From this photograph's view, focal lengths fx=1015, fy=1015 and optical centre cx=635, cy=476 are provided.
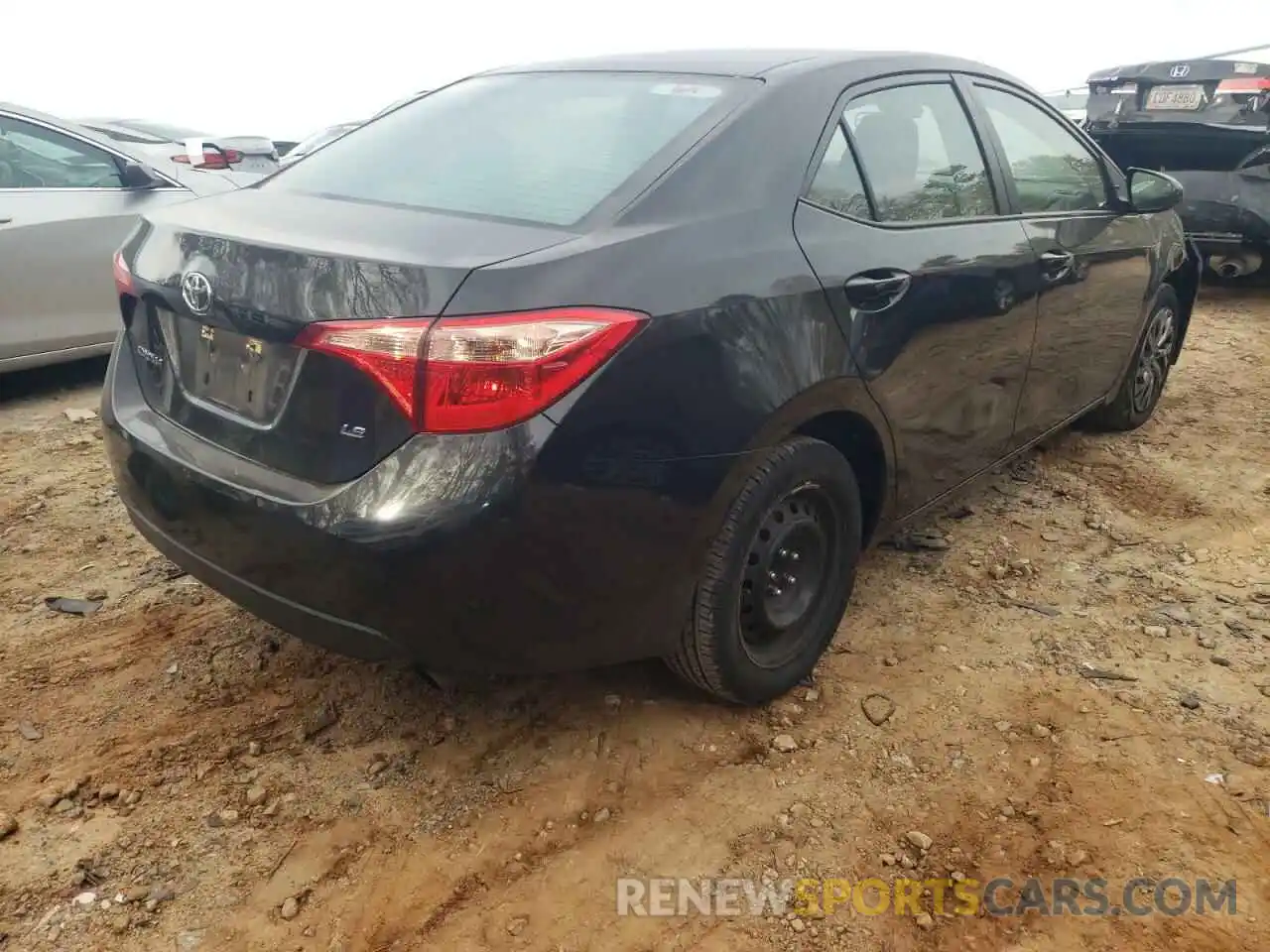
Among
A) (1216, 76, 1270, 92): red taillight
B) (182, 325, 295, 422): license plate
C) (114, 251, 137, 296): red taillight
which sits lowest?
(182, 325, 295, 422): license plate

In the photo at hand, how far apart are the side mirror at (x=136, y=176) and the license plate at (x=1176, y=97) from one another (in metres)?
6.23

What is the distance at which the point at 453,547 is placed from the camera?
1.88 metres

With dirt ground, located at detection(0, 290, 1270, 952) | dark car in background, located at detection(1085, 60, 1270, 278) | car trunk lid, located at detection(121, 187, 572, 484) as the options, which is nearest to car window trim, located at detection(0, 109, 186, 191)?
dirt ground, located at detection(0, 290, 1270, 952)

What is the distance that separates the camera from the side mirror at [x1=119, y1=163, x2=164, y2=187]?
16.8ft

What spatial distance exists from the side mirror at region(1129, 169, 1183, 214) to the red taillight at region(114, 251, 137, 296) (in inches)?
131

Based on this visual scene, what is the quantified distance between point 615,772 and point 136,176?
430cm

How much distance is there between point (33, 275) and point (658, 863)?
424 cm

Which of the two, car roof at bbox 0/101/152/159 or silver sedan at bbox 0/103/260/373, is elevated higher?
car roof at bbox 0/101/152/159

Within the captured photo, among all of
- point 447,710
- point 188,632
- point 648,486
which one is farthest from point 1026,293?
point 188,632

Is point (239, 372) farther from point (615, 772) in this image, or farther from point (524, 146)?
point (615, 772)

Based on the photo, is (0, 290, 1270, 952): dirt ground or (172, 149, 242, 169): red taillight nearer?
(0, 290, 1270, 952): dirt ground

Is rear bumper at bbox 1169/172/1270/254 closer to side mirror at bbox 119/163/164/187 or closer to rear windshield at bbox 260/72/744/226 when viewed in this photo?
rear windshield at bbox 260/72/744/226

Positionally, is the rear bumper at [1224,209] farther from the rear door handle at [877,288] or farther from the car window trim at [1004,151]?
the rear door handle at [877,288]

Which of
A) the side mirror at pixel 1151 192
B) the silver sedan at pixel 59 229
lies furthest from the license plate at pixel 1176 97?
the silver sedan at pixel 59 229
